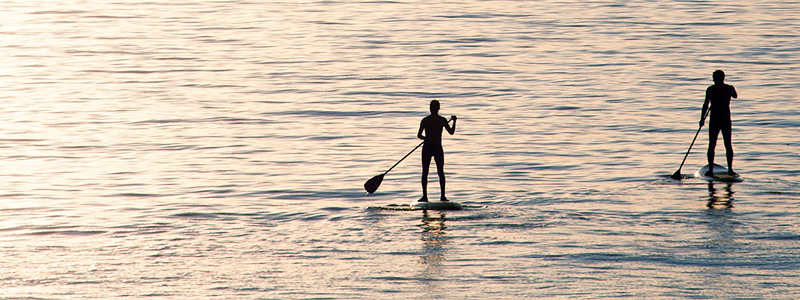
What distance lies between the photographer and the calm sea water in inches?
631

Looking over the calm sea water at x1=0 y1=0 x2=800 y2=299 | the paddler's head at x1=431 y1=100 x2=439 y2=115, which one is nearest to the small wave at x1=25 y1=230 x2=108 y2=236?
the calm sea water at x1=0 y1=0 x2=800 y2=299

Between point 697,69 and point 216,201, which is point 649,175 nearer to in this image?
point 216,201

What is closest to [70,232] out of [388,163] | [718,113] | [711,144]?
[388,163]

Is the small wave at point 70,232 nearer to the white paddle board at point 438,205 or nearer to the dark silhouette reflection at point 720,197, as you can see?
the white paddle board at point 438,205

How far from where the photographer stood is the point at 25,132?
3062 cm

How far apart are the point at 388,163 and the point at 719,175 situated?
21.9 ft

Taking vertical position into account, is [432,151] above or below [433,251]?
above

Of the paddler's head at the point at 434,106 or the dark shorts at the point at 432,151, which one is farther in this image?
the dark shorts at the point at 432,151

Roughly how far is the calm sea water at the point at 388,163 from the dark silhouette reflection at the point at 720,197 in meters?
0.08

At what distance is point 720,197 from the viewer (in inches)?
827

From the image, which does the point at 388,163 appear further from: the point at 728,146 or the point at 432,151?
the point at 728,146

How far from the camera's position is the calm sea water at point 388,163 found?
52.6 ft

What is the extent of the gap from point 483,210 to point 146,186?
21.7ft

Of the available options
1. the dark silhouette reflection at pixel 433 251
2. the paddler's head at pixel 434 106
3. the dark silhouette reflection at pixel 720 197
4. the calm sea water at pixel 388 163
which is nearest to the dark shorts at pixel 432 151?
the paddler's head at pixel 434 106
